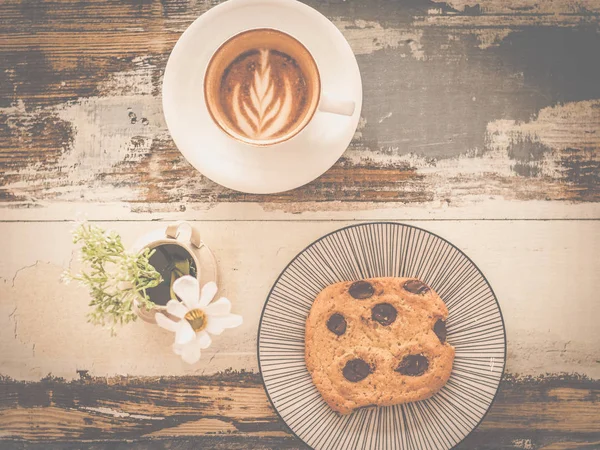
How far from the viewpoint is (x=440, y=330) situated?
3.97 feet

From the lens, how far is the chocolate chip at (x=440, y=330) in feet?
3.97

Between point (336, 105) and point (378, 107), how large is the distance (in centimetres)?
35

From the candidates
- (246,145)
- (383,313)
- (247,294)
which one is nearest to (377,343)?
(383,313)

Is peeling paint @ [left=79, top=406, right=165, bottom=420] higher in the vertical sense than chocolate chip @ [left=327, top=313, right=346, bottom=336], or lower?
lower

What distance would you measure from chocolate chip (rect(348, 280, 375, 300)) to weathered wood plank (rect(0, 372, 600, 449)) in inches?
13.7

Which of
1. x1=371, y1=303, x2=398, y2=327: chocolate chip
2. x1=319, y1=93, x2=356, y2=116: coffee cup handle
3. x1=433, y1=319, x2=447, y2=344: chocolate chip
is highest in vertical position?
x1=319, y1=93, x2=356, y2=116: coffee cup handle

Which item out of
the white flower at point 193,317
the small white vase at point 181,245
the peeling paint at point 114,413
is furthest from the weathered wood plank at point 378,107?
the peeling paint at point 114,413

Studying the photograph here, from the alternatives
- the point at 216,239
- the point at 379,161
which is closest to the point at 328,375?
the point at 216,239

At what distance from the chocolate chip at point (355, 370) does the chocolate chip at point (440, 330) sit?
0.62ft

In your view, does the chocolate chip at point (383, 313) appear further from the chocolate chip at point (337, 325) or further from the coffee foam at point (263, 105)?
the coffee foam at point (263, 105)

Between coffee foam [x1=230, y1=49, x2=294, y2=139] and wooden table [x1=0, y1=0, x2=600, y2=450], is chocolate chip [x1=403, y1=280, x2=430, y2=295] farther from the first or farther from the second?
coffee foam [x1=230, y1=49, x2=294, y2=139]

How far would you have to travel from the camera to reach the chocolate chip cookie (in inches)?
47.6

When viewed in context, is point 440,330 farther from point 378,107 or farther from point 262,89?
point 262,89

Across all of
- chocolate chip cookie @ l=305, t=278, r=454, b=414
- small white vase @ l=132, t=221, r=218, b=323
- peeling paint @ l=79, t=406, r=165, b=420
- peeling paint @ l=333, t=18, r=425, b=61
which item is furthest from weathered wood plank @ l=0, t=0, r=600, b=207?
peeling paint @ l=79, t=406, r=165, b=420
